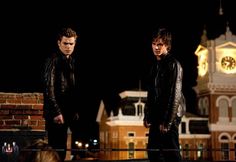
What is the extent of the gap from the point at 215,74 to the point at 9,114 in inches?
1676

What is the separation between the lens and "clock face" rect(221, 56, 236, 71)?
48.2 m

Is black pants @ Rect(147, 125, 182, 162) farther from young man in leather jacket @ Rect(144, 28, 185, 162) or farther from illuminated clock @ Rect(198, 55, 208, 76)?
illuminated clock @ Rect(198, 55, 208, 76)

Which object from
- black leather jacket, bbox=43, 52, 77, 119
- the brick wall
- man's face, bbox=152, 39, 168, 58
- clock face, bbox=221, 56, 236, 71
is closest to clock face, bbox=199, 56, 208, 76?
clock face, bbox=221, 56, 236, 71

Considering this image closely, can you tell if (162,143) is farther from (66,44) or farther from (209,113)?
(209,113)

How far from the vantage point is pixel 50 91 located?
19.7 ft

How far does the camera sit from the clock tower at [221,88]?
155 ft

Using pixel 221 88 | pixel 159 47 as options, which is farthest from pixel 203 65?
pixel 159 47

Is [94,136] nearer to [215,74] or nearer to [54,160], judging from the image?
[215,74]

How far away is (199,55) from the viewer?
51.0m

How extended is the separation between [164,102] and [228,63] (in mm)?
43837

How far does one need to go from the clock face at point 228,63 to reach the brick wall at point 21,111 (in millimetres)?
43221

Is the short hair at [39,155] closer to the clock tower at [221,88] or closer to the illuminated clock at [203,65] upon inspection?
the clock tower at [221,88]

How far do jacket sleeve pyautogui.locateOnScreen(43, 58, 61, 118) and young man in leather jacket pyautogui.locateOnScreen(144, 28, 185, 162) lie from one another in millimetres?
1244

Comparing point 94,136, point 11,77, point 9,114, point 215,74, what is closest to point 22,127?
point 9,114
